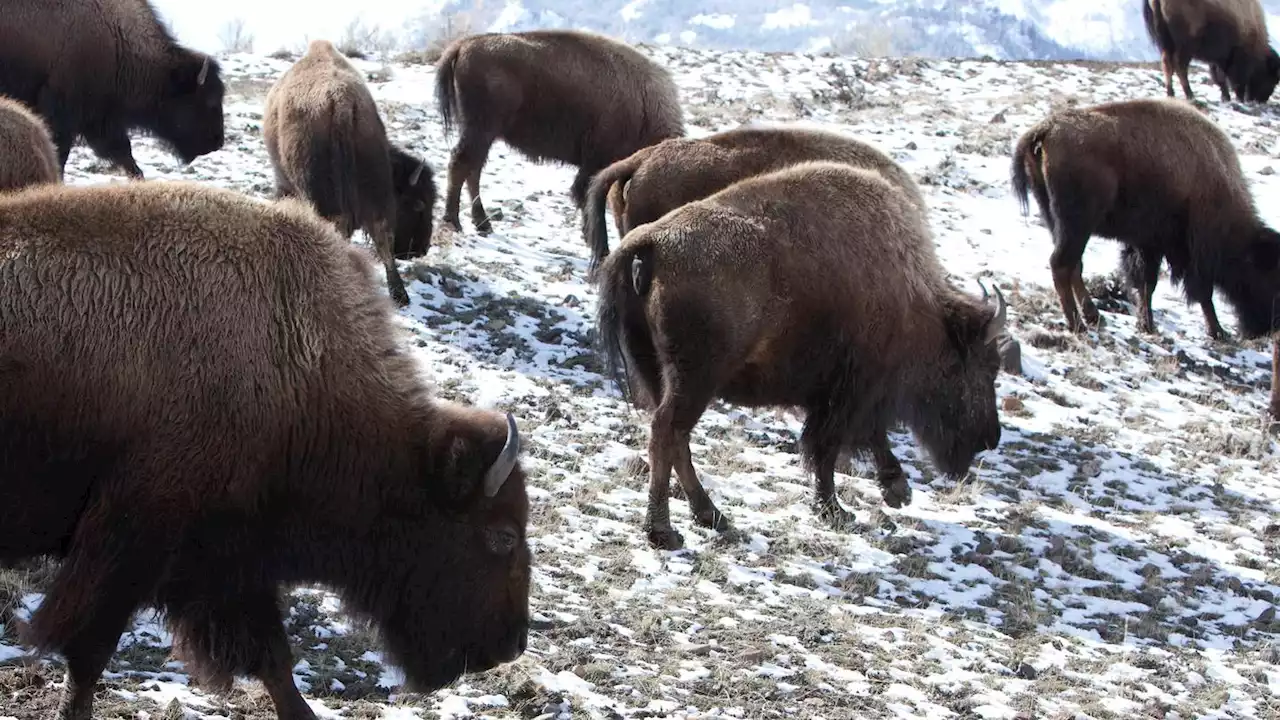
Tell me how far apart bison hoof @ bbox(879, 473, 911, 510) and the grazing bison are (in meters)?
5.59

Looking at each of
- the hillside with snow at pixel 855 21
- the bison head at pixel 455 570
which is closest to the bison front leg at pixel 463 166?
the bison head at pixel 455 570

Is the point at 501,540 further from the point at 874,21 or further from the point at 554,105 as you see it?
the point at 874,21

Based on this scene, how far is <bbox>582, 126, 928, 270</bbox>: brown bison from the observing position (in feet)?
25.3

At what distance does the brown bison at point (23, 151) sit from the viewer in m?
5.27

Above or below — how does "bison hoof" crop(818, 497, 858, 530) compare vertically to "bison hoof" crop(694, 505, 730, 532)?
below

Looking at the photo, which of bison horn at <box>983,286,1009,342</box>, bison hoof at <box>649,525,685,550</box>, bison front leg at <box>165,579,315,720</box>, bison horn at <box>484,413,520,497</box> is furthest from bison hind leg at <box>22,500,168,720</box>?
bison horn at <box>983,286,1009,342</box>

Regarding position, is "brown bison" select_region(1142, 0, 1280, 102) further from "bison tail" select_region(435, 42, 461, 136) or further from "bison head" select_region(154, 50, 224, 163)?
"bison head" select_region(154, 50, 224, 163)

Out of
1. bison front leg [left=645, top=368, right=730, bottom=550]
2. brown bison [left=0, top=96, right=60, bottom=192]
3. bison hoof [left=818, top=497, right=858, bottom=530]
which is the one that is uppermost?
brown bison [left=0, top=96, right=60, bottom=192]

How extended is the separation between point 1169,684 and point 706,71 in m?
12.7

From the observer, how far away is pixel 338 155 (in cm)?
868

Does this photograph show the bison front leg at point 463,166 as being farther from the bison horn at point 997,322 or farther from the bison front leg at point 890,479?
the bison horn at point 997,322

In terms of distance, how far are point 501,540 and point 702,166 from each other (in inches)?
165

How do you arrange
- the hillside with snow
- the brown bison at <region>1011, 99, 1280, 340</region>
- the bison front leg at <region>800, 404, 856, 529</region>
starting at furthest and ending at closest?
1. the hillside with snow
2. the brown bison at <region>1011, 99, 1280, 340</region>
3. the bison front leg at <region>800, 404, 856, 529</region>

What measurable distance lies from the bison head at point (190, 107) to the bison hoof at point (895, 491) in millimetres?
5777
